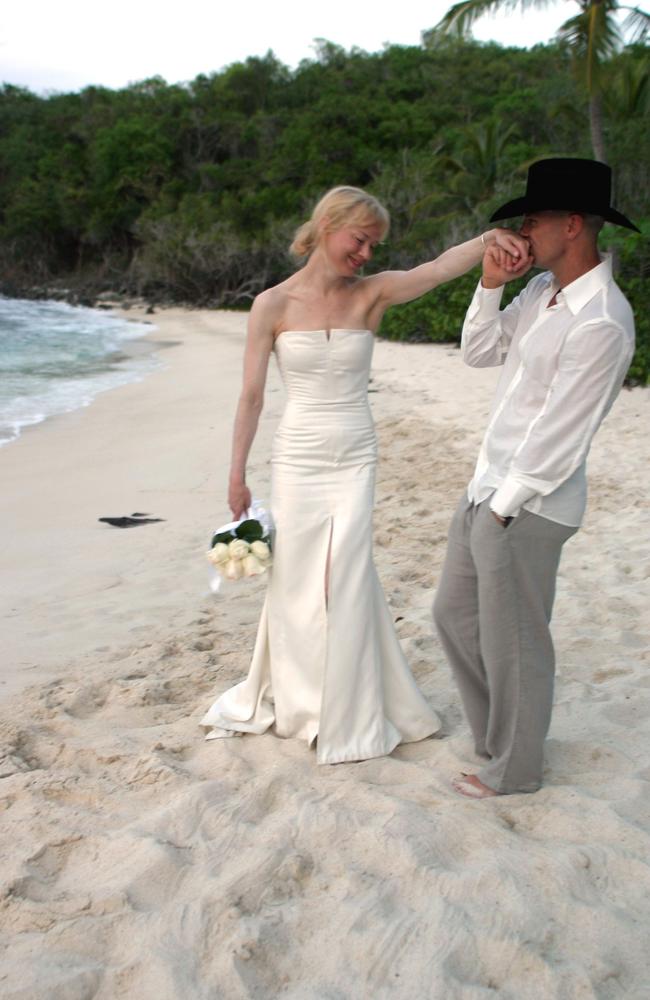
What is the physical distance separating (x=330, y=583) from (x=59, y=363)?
1828 centimetres

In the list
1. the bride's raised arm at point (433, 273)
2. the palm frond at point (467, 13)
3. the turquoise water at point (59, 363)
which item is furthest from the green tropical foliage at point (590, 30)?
the bride's raised arm at point (433, 273)

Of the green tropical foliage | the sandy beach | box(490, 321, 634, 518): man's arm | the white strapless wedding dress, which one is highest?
the green tropical foliage

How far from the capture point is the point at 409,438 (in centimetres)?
982

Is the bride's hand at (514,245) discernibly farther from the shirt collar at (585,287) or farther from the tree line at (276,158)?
the tree line at (276,158)

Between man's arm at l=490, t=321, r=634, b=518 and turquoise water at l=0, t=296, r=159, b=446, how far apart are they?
924 cm

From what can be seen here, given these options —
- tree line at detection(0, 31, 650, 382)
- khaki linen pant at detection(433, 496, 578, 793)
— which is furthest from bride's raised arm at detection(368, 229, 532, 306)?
tree line at detection(0, 31, 650, 382)

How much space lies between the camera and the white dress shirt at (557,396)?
8.34 feet

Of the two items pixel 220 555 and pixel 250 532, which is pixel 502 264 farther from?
pixel 220 555

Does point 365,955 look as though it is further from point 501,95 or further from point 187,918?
point 501,95

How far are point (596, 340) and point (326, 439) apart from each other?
1150 millimetres

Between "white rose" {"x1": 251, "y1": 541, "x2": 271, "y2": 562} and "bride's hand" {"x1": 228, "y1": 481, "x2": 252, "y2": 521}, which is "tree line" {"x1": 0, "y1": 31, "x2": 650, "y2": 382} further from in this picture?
"white rose" {"x1": 251, "y1": 541, "x2": 271, "y2": 562}

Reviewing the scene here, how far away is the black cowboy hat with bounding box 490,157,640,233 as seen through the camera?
2.60 meters

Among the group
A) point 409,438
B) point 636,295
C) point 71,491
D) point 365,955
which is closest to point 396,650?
point 365,955

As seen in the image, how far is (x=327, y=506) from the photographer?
3.42m
